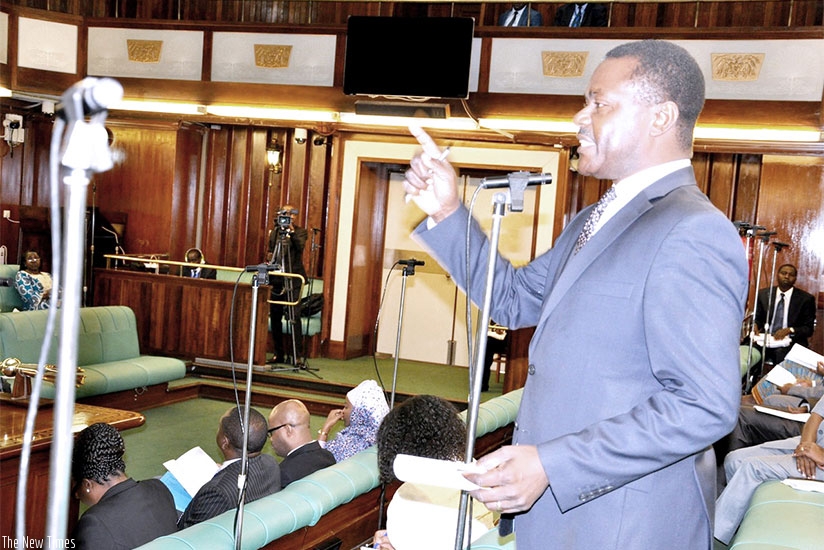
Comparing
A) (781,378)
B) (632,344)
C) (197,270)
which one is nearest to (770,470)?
(781,378)

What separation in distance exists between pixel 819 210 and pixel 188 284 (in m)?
6.31

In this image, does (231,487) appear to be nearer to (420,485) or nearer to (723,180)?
(420,485)

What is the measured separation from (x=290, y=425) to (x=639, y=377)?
2594mm

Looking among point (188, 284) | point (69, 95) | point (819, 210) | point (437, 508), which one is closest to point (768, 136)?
point (819, 210)

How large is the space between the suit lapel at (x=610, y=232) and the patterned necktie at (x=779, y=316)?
7.16 metres

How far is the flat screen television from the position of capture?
775 centimetres

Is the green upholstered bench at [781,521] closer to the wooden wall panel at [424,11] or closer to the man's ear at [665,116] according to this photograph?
the man's ear at [665,116]

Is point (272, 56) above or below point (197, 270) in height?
above

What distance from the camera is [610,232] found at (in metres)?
1.43

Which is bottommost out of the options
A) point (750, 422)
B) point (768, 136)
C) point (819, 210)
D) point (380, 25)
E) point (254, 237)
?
point (750, 422)

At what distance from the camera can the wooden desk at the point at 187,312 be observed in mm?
8078

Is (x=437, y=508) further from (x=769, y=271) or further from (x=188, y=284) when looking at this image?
(x=769, y=271)

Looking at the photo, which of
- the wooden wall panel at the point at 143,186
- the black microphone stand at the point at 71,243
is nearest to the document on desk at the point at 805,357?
the black microphone stand at the point at 71,243

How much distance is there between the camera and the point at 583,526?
4.59 ft
